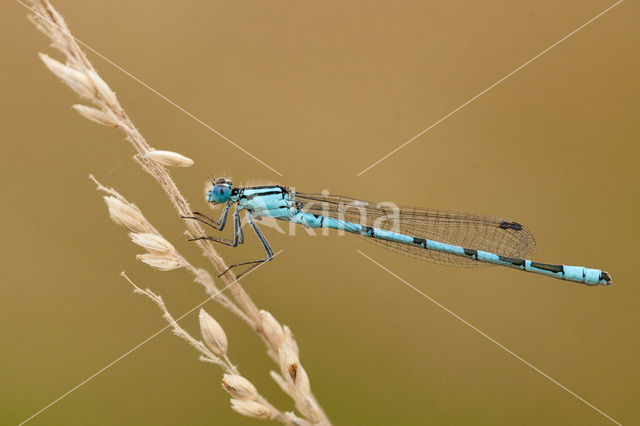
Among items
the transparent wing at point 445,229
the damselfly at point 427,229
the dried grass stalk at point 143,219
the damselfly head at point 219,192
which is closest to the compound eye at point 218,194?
the damselfly head at point 219,192

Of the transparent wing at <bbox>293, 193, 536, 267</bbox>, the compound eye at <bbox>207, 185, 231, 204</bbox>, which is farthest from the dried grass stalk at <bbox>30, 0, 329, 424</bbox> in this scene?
the transparent wing at <bbox>293, 193, 536, 267</bbox>

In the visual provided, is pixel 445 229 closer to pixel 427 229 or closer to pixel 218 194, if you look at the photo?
pixel 427 229

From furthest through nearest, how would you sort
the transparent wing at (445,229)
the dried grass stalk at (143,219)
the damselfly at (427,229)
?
the transparent wing at (445,229), the damselfly at (427,229), the dried grass stalk at (143,219)

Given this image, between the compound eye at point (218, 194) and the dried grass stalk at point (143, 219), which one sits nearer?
the dried grass stalk at point (143, 219)

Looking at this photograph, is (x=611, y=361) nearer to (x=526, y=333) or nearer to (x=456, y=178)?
(x=526, y=333)

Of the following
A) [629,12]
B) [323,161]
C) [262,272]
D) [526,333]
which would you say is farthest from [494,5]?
[262,272]

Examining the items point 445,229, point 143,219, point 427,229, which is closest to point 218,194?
point 143,219

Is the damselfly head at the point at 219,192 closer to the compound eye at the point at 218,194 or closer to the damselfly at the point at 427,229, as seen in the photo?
the compound eye at the point at 218,194
